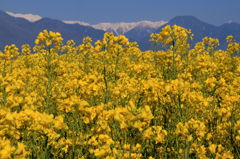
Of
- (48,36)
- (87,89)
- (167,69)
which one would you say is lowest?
(87,89)

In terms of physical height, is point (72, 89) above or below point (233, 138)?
above

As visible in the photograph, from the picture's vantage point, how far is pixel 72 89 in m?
5.01

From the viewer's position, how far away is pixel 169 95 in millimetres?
4227

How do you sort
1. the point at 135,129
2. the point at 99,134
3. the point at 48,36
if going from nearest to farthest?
the point at 135,129 < the point at 99,134 < the point at 48,36

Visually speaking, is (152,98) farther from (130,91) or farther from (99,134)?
(99,134)

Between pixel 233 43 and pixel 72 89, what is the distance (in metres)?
9.83

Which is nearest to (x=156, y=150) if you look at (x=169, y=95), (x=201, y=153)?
(x=201, y=153)

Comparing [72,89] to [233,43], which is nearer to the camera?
[72,89]

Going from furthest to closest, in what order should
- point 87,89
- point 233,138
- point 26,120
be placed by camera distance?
point 87,89 → point 233,138 → point 26,120

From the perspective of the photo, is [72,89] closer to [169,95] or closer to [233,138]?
[169,95]

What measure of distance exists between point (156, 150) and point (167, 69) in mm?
4534

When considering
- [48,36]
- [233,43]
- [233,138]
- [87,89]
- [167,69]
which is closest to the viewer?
[233,138]

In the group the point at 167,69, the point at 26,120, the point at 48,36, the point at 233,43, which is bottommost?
the point at 26,120

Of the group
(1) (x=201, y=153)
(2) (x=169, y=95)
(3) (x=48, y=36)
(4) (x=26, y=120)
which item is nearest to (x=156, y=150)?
(1) (x=201, y=153)
